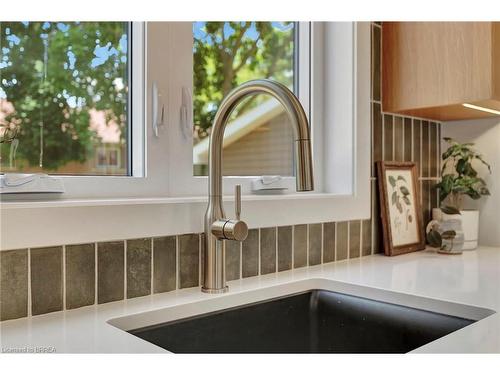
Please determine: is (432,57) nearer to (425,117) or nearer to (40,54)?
(425,117)

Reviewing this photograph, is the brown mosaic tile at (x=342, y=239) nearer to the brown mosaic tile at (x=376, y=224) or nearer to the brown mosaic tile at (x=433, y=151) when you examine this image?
the brown mosaic tile at (x=376, y=224)

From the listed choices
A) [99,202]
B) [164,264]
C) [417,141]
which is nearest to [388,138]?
[417,141]

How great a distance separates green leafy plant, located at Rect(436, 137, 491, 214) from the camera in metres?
1.94

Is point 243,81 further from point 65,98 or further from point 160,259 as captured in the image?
point 160,259

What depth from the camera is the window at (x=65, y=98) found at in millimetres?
1230

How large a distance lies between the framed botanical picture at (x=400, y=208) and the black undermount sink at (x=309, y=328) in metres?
0.52

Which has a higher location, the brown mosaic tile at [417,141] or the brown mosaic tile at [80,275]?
the brown mosaic tile at [417,141]

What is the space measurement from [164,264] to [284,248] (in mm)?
393

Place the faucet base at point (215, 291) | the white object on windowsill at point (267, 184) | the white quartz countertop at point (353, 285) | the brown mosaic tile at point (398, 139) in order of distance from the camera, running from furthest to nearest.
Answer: the brown mosaic tile at point (398, 139)
the white object on windowsill at point (267, 184)
the faucet base at point (215, 291)
the white quartz countertop at point (353, 285)

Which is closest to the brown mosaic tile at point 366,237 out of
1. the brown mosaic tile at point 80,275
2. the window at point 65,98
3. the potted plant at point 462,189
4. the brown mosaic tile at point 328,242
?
the brown mosaic tile at point 328,242

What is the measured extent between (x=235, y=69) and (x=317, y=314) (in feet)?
2.92

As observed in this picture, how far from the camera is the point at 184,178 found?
139 centimetres

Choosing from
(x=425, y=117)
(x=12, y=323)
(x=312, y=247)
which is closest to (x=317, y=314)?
(x=312, y=247)
